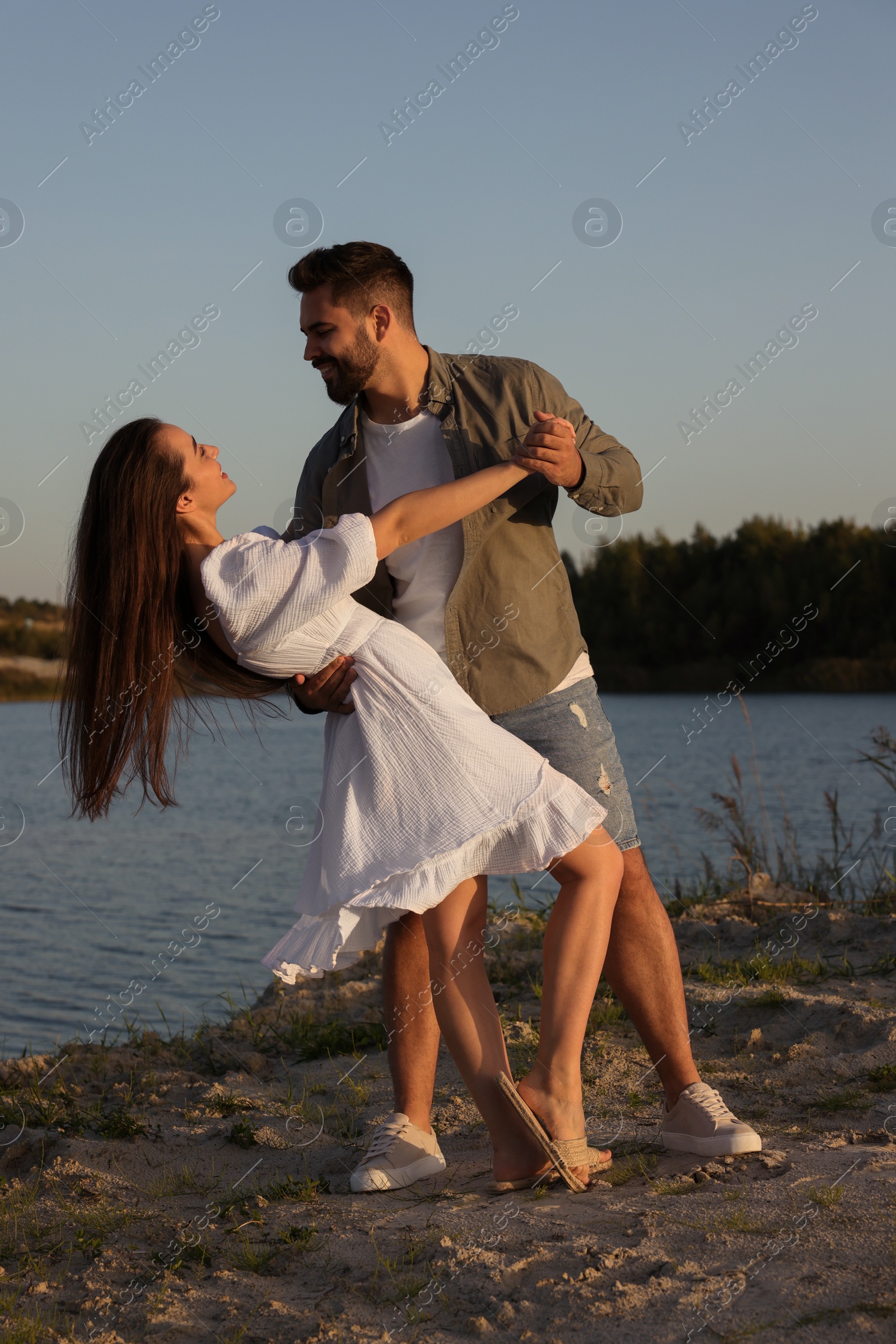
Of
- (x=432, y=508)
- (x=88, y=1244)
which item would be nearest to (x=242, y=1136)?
(x=88, y=1244)

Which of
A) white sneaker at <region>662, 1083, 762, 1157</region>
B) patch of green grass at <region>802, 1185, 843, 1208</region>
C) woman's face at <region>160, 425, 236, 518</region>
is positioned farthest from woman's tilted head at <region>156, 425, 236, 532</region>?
patch of green grass at <region>802, 1185, 843, 1208</region>

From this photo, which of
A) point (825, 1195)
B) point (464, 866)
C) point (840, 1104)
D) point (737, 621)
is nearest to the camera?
point (825, 1195)

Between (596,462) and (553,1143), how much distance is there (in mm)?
1752

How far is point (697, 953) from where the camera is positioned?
4680 millimetres

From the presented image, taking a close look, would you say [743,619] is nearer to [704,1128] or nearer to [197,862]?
[197,862]

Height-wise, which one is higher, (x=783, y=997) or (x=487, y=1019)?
A: (x=487, y=1019)

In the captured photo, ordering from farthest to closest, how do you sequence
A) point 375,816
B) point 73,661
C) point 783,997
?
point 783,997 → point 73,661 → point 375,816

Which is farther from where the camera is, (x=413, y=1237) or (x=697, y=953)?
(x=697, y=953)

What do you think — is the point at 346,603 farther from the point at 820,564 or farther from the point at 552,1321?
the point at 820,564

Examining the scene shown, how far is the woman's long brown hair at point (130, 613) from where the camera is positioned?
9.06ft

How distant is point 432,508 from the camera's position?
271 cm

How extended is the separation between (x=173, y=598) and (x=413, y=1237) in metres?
1.65

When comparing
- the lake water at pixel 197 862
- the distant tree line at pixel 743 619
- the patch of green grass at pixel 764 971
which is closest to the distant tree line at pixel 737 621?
the distant tree line at pixel 743 619

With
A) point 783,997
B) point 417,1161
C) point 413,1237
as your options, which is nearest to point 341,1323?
point 413,1237
